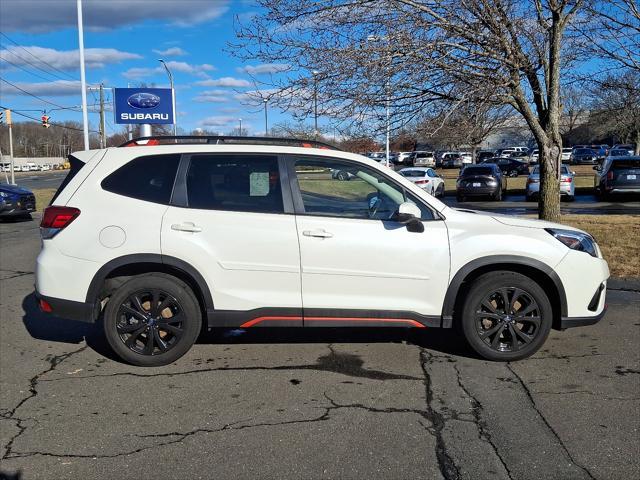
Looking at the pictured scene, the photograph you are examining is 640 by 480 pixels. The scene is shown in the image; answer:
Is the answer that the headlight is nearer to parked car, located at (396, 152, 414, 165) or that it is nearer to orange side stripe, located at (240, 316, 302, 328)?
orange side stripe, located at (240, 316, 302, 328)

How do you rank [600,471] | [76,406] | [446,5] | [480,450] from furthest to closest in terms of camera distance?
[446,5], [76,406], [480,450], [600,471]

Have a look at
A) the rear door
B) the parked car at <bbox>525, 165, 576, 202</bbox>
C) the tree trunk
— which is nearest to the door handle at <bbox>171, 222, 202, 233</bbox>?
the rear door

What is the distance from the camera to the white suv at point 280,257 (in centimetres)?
482

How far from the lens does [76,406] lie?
13.9ft

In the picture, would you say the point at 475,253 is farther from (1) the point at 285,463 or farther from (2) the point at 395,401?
(1) the point at 285,463

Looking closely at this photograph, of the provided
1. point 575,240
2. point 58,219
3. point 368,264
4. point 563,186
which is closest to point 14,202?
point 58,219

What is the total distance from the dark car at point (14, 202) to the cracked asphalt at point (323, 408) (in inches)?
497

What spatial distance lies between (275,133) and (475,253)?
11.9 metres

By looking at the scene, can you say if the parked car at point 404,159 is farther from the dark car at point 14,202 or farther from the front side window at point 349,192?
the front side window at point 349,192

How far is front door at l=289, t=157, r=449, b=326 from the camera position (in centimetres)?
481

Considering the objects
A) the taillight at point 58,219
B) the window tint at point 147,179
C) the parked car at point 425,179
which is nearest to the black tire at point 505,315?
the window tint at point 147,179

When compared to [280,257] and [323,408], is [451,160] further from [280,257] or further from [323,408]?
[323,408]

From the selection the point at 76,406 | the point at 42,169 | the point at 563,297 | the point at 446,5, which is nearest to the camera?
the point at 76,406

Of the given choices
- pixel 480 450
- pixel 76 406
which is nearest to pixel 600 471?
pixel 480 450
